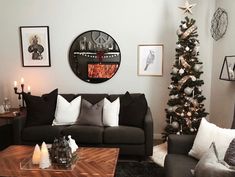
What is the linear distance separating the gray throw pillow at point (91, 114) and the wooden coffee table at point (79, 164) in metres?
0.96

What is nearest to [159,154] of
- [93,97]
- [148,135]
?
[148,135]

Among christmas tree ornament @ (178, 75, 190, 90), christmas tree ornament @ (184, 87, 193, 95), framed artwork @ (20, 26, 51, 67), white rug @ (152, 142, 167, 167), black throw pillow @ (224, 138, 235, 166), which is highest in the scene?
framed artwork @ (20, 26, 51, 67)

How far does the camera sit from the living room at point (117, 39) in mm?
4336

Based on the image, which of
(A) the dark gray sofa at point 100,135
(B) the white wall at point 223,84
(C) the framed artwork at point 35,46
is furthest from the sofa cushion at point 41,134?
(B) the white wall at point 223,84

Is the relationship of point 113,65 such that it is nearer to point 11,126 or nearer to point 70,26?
point 70,26

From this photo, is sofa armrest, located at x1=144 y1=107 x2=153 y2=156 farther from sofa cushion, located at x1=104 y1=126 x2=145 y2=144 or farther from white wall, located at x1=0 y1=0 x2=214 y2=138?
white wall, located at x1=0 y1=0 x2=214 y2=138

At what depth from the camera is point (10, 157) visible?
2629mm

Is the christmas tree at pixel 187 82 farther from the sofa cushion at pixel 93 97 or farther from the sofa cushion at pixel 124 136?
the sofa cushion at pixel 93 97

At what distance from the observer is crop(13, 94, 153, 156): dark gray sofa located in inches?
137

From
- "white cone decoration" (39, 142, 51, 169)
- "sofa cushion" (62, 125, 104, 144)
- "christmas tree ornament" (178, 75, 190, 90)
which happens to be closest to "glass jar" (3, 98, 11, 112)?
"sofa cushion" (62, 125, 104, 144)

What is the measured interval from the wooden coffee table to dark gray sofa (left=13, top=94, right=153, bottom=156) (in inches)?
26.3

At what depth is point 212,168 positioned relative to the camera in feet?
5.51

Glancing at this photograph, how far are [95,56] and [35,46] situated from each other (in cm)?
121

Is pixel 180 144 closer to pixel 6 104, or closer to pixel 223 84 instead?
pixel 223 84
